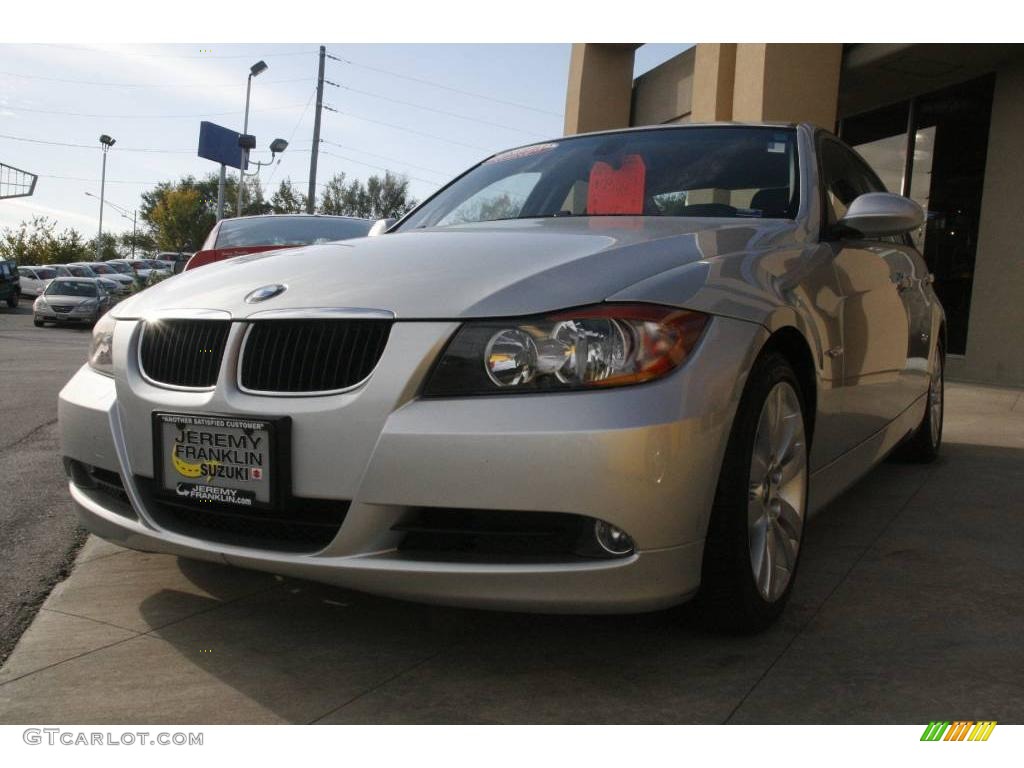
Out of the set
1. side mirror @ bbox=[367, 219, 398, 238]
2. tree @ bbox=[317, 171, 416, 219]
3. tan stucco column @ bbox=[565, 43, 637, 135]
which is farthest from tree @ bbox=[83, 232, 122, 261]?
side mirror @ bbox=[367, 219, 398, 238]

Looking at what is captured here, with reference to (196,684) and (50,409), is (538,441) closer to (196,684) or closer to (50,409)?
(196,684)

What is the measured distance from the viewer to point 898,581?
10.4ft

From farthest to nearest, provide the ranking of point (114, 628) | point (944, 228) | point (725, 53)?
point (725, 53) < point (944, 228) < point (114, 628)

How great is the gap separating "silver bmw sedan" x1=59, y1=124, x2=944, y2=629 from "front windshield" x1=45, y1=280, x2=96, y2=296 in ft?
86.7

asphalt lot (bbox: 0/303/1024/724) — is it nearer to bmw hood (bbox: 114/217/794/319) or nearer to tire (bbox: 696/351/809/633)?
tire (bbox: 696/351/809/633)

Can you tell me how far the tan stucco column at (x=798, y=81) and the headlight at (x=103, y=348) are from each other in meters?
9.68

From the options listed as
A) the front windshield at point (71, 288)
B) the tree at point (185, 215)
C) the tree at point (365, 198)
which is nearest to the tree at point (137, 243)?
the tree at point (185, 215)

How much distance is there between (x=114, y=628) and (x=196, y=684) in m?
0.53

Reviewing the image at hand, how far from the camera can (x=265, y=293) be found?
8.43 feet

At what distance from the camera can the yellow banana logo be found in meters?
2.45

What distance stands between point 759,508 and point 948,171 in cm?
1074

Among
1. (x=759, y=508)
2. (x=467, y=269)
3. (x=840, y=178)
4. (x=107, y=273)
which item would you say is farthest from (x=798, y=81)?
(x=107, y=273)

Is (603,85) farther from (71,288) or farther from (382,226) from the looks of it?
(71,288)
